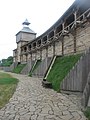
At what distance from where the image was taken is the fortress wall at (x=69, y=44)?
57.4 feet

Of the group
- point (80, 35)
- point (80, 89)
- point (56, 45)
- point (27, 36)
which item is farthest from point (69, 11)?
point (27, 36)

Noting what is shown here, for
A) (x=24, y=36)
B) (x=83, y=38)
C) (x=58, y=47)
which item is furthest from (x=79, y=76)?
(x=24, y=36)

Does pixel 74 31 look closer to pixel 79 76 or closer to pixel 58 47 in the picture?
pixel 58 47

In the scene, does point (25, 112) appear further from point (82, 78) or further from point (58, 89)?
point (58, 89)

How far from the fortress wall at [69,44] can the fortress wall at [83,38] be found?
53.3 inches

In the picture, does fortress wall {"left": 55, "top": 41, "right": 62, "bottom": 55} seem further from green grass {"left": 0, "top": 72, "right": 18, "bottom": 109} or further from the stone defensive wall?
green grass {"left": 0, "top": 72, "right": 18, "bottom": 109}

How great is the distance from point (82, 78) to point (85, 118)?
3.14m

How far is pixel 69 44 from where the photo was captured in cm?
1809

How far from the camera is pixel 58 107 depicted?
6.80 m

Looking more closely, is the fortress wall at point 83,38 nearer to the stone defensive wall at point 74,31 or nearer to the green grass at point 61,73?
the stone defensive wall at point 74,31

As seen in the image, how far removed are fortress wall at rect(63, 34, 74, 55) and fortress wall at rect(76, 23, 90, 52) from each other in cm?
135

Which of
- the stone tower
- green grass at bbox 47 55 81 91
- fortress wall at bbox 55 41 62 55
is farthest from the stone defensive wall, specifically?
the stone tower

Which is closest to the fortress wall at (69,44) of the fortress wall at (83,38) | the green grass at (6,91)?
the fortress wall at (83,38)

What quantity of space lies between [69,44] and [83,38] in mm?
3149
